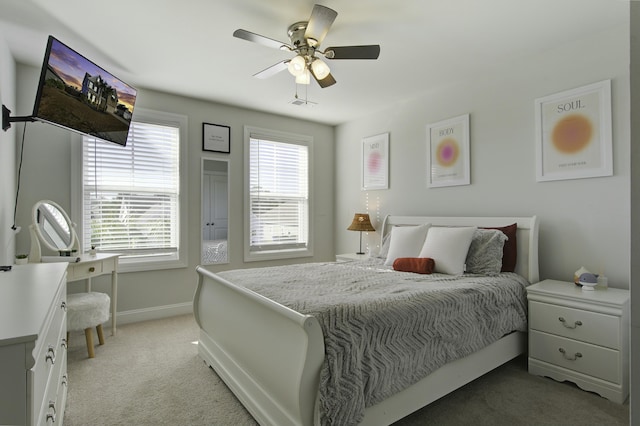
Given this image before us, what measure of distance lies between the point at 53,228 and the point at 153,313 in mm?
1351

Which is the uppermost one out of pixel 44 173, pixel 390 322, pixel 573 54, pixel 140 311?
pixel 573 54

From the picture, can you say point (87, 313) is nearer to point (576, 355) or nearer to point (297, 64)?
point (297, 64)

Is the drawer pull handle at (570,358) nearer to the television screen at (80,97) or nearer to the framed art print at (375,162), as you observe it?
the framed art print at (375,162)

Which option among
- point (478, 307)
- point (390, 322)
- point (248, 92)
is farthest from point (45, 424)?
point (248, 92)

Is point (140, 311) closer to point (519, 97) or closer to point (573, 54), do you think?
point (519, 97)

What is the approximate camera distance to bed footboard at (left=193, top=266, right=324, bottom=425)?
59.1 inches

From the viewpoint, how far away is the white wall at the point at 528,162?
254 cm

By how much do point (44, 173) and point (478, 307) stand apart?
400 centimetres

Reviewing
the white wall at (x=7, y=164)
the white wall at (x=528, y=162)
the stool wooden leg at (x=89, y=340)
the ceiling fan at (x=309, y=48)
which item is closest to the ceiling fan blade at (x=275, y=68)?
the ceiling fan at (x=309, y=48)

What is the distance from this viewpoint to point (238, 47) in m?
2.83

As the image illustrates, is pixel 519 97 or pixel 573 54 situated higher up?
pixel 573 54

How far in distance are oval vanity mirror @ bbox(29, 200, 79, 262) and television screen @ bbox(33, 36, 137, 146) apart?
0.85 metres

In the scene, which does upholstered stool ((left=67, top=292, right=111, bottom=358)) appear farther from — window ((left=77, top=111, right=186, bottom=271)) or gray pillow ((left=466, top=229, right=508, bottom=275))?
gray pillow ((left=466, top=229, right=508, bottom=275))

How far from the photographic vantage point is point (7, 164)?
2707mm
